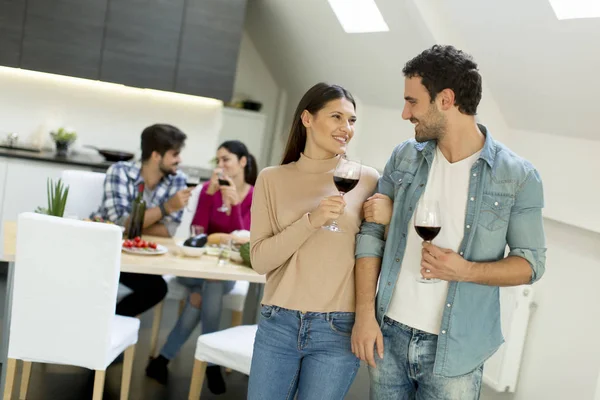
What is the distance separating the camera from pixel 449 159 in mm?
1954

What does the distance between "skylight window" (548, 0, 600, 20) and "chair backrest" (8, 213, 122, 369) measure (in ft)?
6.44

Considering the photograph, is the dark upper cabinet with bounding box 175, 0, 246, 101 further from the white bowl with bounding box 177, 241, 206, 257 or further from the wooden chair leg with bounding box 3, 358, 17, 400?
the wooden chair leg with bounding box 3, 358, 17, 400

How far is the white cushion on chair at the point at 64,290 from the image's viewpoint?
282cm

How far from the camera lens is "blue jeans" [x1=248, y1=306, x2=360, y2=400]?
79.1 inches

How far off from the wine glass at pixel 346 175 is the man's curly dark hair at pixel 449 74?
10.6 inches

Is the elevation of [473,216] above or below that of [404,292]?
above

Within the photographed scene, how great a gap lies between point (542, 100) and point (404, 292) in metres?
1.92

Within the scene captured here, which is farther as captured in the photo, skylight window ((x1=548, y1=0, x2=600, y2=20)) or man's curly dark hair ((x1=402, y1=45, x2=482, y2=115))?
skylight window ((x1=548, y1=0, x2=600, y2=20))

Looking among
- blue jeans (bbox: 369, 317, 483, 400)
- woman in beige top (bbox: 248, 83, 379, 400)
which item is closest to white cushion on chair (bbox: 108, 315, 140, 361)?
woman in beige top (bbox: 248, 83, 379, 400)

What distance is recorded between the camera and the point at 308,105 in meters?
2.18

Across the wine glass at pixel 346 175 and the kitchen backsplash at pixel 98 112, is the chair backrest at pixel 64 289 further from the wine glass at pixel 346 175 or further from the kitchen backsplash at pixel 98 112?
the kitchen backsplash at pixel 98 112

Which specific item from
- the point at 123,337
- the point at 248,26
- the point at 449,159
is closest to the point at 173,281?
the point at 123,337

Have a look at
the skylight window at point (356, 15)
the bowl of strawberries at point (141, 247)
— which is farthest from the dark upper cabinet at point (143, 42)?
the bowl of strawberries at point (141, 247)

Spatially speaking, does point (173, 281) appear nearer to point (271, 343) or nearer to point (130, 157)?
point (130, 157)
